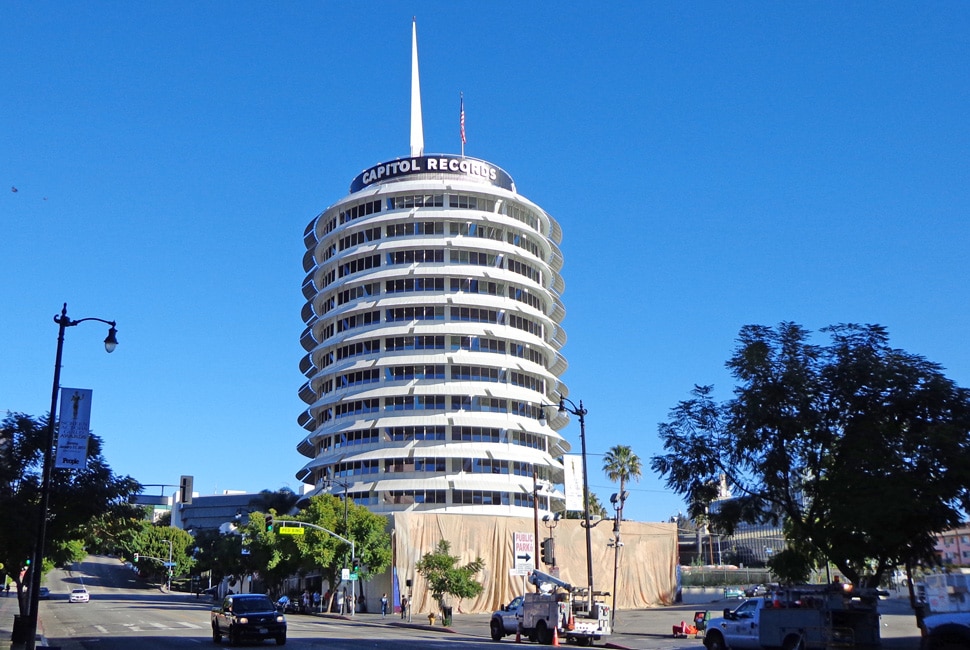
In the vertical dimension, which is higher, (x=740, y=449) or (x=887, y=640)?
(x=740, y=449)

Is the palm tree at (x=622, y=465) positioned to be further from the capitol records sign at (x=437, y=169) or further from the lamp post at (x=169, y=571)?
the lamp post at (x=169, y=571)

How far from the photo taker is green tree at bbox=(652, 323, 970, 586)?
2814 centimetres

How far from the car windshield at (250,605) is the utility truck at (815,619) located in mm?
16653

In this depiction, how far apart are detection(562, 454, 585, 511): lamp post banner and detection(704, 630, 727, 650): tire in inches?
1265

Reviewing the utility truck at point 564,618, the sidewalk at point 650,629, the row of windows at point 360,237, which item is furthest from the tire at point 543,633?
the row of windows at point 360,237

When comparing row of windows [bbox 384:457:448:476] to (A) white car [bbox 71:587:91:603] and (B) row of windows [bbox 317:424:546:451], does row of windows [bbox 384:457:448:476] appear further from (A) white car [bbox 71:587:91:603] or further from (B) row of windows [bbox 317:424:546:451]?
(A) white car [bbox 71:587:91:603]

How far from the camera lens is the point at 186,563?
6176 inches

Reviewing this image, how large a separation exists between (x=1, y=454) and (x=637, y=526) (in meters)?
60.7

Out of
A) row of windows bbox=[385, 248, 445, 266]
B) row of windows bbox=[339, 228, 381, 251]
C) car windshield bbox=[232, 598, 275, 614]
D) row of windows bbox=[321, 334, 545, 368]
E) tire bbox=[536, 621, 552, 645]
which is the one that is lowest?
tire bbox=[536, 621, 552, 645]

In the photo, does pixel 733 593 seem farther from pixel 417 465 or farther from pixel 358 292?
pixel 358 292

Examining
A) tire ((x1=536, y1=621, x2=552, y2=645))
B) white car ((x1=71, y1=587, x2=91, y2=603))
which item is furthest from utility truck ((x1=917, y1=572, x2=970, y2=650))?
white car ((x1=71, y1=587, x2=91, y2=603))

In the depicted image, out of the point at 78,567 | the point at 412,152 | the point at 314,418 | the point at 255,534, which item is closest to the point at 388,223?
the point at 412,152

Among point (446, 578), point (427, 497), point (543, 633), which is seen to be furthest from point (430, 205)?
point (543, 633)

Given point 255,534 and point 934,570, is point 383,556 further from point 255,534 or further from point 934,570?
point 934,570
